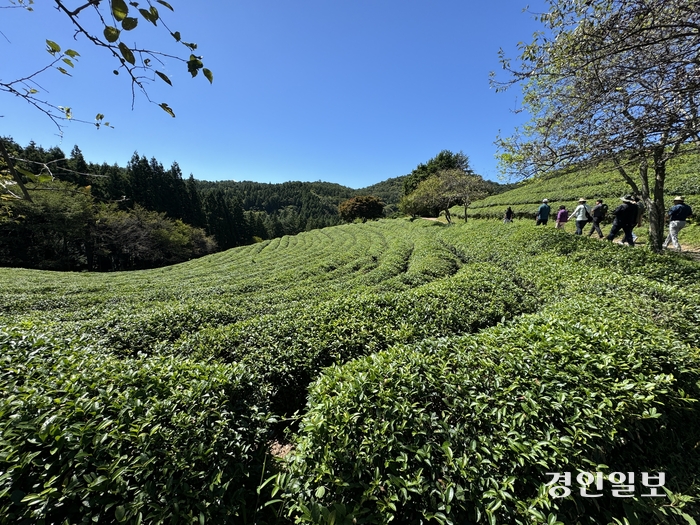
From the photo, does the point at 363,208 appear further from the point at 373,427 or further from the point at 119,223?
the point at 373,427

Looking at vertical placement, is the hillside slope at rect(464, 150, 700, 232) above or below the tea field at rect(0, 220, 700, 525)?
above

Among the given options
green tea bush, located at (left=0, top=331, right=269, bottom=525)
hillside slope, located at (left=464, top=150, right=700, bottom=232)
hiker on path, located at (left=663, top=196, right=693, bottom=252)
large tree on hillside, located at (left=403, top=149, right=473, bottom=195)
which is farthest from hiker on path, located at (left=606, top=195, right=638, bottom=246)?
large tree on hillside, located at (left=403, top=149, right=473, bottom=195)

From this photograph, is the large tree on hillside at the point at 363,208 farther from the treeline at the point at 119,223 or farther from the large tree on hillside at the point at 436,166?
the treeline at the point at 119,223

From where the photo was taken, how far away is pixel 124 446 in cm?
181

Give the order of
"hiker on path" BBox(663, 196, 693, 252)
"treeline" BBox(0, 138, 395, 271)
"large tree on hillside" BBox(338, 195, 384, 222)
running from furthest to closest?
"large tree on hillside" BBox(338, 195, 384, 222)
"treeline" BBox(0, 138, 395, 271)
"hiker on path" BBox(663, 196, 693, 252)

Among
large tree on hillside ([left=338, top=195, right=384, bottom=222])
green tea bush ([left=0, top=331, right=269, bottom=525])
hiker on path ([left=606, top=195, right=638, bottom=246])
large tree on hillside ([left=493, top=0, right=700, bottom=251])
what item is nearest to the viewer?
green tea bush ([left=0, top=331, right=269, bottom=525])

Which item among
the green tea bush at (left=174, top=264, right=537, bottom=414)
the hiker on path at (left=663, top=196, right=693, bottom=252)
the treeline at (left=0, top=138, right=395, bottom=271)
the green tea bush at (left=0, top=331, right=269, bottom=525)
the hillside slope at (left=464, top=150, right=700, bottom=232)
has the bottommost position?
the green tea bush at (left=174, top=264, right=537, bottom=414)

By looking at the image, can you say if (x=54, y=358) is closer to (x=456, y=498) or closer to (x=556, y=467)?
(x=456, y=498)

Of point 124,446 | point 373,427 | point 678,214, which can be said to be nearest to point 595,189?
point 678,214

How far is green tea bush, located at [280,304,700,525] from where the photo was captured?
1697 mm

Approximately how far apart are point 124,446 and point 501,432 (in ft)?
9.84

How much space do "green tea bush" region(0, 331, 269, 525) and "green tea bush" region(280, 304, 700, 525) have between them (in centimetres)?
58

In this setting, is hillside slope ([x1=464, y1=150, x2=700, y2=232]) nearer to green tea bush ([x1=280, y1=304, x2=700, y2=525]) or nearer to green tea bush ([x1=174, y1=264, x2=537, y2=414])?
green tea bush ([x1=174, y1=264, x2=537, y2=414])

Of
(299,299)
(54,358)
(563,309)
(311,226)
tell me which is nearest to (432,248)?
(299,299)
